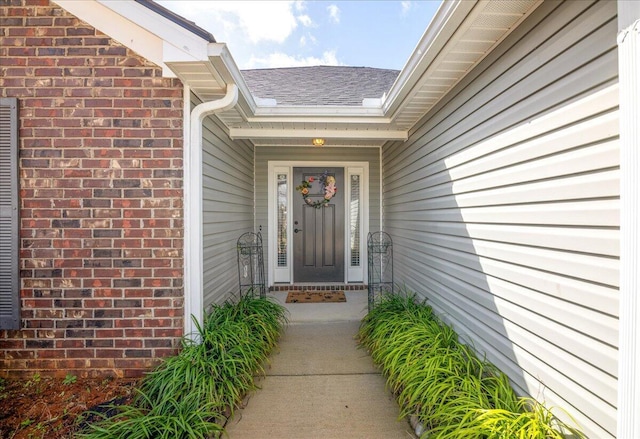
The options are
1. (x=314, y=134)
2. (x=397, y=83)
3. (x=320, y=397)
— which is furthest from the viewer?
(x=314, y=134)

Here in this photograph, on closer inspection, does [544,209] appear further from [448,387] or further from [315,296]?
[315,296]

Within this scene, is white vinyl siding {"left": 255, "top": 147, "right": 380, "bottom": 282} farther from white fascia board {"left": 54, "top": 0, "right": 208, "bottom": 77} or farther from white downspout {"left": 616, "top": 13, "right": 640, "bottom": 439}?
white downspout {"left": 616, "top": 13, "right": 640, "bottom": 439}

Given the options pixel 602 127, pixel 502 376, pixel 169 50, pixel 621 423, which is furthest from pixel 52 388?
pixel 602 127

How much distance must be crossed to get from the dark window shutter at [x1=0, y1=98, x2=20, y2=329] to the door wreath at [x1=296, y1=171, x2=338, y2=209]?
360cm

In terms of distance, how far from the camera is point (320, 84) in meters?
5.70

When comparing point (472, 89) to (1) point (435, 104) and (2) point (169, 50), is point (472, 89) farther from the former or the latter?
(2) point (169, 50)

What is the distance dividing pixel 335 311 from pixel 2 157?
11.6ft

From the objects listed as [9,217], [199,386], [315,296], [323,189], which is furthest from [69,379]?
[323,189]

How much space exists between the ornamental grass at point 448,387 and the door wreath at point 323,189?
2.70m

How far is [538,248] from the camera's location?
5.72 feet

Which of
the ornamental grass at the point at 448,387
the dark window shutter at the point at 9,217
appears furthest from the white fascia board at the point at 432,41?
the dark window shutter at the point at 9,217

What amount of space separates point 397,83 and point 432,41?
2.62 ft

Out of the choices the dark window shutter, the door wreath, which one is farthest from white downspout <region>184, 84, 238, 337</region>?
the door wreath

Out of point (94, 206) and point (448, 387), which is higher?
point (94, 206)
